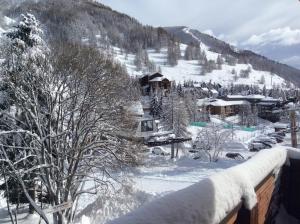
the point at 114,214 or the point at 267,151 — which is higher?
the point at 267,151

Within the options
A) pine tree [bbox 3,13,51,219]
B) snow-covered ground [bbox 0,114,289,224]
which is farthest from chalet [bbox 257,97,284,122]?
pine tree [bbox 3,13,51,219]

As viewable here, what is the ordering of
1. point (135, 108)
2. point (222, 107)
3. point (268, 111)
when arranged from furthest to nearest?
point (222, 107) → point (268, 111) → point (135, 108)

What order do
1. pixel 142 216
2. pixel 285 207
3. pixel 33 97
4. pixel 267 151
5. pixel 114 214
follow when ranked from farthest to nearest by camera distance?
pixel 114 214 → pixel 33 97 → pixel 285 207 → pixel 267 151 → pixel 142 216

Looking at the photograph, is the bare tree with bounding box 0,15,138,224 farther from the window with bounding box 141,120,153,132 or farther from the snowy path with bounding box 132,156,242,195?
the window with bounding box 141,120,153,132

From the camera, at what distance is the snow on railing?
8.38ft

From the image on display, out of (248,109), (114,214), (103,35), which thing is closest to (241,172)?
(114,214)

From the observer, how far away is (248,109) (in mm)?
91938

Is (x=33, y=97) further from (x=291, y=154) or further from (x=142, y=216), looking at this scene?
(x=142, y=216)

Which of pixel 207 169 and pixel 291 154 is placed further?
pixel 207 169

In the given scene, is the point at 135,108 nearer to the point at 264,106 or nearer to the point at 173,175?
the point at 173,175

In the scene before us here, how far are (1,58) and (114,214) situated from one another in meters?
9.16

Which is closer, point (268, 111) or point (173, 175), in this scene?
point (173, 175)

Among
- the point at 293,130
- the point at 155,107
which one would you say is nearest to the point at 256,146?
the point at 155,107

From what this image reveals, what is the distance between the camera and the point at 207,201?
119 inches
